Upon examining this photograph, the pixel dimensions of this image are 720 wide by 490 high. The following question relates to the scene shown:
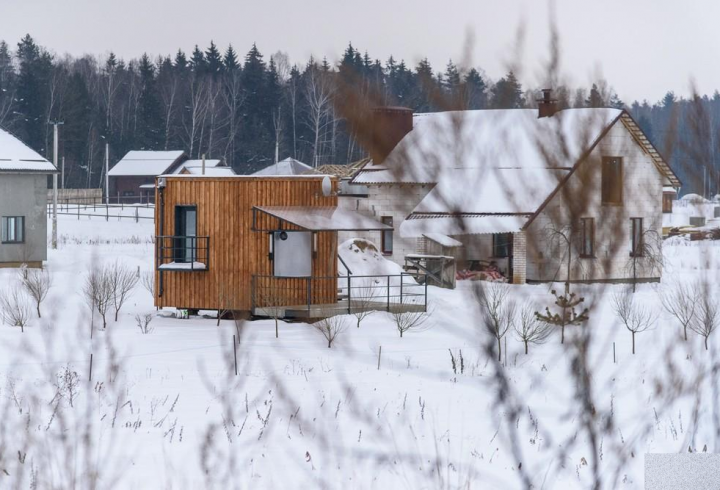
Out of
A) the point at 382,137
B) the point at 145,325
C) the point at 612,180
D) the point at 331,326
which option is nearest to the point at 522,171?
the point at 382,137

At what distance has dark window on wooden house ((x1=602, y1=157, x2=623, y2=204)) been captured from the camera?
3891mm

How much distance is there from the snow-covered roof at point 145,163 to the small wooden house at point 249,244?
1821 inches

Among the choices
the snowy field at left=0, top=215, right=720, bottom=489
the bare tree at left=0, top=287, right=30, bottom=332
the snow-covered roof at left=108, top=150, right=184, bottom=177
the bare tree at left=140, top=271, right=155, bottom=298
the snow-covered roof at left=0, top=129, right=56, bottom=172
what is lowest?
the snowy field at left=0, top=215, right=720, bottom=489

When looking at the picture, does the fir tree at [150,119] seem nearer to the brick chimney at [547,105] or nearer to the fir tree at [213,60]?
the fir tree at [213,60]

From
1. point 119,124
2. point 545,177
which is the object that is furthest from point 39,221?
point 119,124

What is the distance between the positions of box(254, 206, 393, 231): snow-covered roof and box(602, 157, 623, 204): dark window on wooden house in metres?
16.3

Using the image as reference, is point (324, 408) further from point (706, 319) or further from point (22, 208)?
point (22, 208)

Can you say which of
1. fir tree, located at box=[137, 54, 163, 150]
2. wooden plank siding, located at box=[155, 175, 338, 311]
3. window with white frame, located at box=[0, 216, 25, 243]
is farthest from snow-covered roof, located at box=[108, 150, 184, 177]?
wooden plank siding, located at box=[155, 175, 338, 311]

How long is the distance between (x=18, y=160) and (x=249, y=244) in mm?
15331

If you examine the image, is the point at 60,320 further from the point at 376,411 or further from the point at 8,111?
the point at 8,111

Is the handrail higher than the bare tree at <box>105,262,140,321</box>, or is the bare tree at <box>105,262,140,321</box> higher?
the handrail

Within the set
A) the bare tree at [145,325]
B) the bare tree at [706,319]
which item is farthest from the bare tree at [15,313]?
the bare tree at [706,319]

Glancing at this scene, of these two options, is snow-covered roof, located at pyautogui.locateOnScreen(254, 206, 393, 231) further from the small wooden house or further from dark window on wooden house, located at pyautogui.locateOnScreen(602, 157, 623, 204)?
dark window on wooden house, located at pyautogui.locateOnScreen(602, 157, 623, 204)

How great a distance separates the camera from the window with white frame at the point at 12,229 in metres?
34.2
